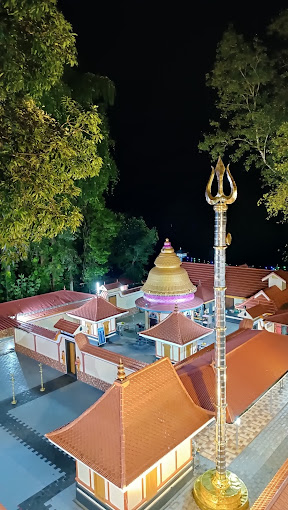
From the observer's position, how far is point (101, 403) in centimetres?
849

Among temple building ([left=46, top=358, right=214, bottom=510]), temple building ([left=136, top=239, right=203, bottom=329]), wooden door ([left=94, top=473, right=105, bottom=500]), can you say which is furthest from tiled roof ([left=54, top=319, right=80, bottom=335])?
wooden door ([left=94, top=473, right=105, bottom=500])

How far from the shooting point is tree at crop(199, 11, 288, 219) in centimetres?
1881

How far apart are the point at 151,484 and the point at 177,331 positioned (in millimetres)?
8046

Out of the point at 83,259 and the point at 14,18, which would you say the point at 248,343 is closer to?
the point at 14,18

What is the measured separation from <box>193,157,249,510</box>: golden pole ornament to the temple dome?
1163 cm

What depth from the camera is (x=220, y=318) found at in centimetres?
798

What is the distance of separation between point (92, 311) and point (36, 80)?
13.7 meters

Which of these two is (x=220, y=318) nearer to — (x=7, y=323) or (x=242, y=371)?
(x=242, y=371)

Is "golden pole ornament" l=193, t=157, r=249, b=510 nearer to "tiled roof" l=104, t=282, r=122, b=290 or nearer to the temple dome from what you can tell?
the temple dome

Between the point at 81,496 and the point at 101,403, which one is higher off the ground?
the point at 101,403

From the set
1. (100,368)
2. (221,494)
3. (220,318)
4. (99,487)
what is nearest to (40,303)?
(100,368)

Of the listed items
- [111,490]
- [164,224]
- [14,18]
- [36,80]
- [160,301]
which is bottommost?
Answer: [111,490]

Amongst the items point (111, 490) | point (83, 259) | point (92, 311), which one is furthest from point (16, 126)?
point (83, 259)

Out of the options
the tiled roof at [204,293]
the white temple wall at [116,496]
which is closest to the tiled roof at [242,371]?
the white temple wall at [116,496]
